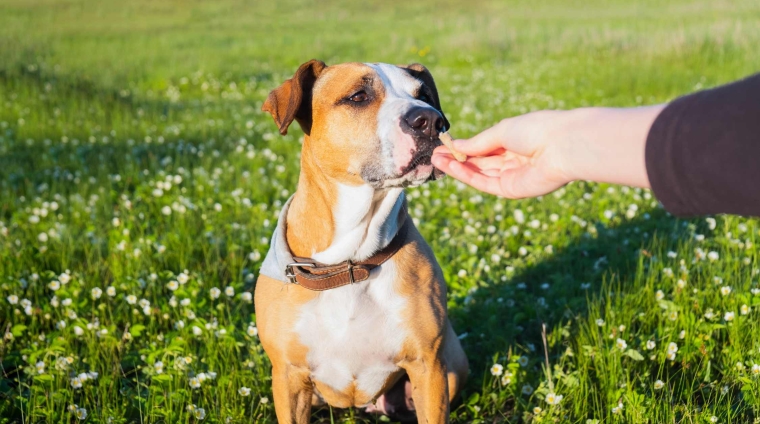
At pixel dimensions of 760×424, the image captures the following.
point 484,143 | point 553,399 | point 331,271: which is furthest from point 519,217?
point 484,143

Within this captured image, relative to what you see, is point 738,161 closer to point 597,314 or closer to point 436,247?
point 597,314

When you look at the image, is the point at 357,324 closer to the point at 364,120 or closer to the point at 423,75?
the point at 364,120

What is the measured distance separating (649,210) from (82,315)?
4.94 meters

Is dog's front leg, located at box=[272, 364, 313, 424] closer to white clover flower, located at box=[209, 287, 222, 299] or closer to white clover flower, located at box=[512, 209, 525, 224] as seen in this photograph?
white clover flower, located at box=[209, 287, 222, 299]

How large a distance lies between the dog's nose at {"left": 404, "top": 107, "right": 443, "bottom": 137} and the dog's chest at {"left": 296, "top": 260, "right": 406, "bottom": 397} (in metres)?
0.70

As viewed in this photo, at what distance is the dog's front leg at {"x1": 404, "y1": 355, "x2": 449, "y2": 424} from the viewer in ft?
11.0

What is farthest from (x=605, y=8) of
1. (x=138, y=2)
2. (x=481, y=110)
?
(x=481, y=110)

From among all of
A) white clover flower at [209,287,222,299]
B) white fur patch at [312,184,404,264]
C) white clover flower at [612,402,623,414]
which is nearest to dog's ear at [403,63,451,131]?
white fur patch at [312,184,404,264]

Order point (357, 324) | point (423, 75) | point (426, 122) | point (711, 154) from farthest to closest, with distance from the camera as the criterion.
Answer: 1. point (423, 75)
2. point (357, 324)
3. point (426, 122)
4. point (711, 154)

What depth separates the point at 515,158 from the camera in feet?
9.20

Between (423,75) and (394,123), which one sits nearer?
(394,123)

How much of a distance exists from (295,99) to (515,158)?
4.03 feet

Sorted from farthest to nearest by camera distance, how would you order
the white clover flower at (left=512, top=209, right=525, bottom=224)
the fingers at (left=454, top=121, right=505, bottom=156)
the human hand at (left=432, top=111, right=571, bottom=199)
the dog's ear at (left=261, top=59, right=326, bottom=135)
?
Result: the white clover flower at (left=512, top=209, right=525, bottom=224), the dog's ear at (left=261, top=59, right=326, bottom=135), the fingers at (left=454, top=121, right=505, bottom=156), the human hand at (left=432, top=111, right=571, bottom=199)

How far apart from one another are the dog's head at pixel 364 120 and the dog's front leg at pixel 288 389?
1005 millimetres
